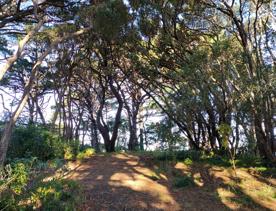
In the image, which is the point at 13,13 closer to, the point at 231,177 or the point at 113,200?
the point at 113,200

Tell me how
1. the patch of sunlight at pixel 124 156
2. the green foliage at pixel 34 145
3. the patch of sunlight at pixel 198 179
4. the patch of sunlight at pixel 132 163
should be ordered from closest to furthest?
1. the patch of sunlight at pixel 198 179
2. the patch of sunlight at pixel 132 163
3. the green foliage at pixel 34 145
4. the patch of sunlight at pixel 124 156

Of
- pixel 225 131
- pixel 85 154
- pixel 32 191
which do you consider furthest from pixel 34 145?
pixel 225 131

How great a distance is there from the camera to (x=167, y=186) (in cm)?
904

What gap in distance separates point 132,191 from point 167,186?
1.08 m

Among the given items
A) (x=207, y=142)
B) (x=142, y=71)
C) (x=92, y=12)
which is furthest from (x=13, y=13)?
(x=207, y=142)

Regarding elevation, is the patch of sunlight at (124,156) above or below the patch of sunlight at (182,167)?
above

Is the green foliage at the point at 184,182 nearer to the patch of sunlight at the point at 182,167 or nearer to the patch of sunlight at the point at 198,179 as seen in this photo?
the patch of sunlight at the point at 198,179

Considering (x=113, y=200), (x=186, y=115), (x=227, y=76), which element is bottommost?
(x=113, y=200)

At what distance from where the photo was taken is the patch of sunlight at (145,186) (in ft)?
26.1

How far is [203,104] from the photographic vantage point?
1082 cm

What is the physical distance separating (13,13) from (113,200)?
7.27 meters

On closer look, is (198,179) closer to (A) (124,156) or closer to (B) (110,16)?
(A) (124,156)

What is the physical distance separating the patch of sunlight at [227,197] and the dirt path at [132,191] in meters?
0.14

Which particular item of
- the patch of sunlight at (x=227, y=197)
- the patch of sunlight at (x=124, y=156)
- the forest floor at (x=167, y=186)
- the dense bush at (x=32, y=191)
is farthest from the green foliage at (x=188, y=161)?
the dense bush at (x=32, y=191)
